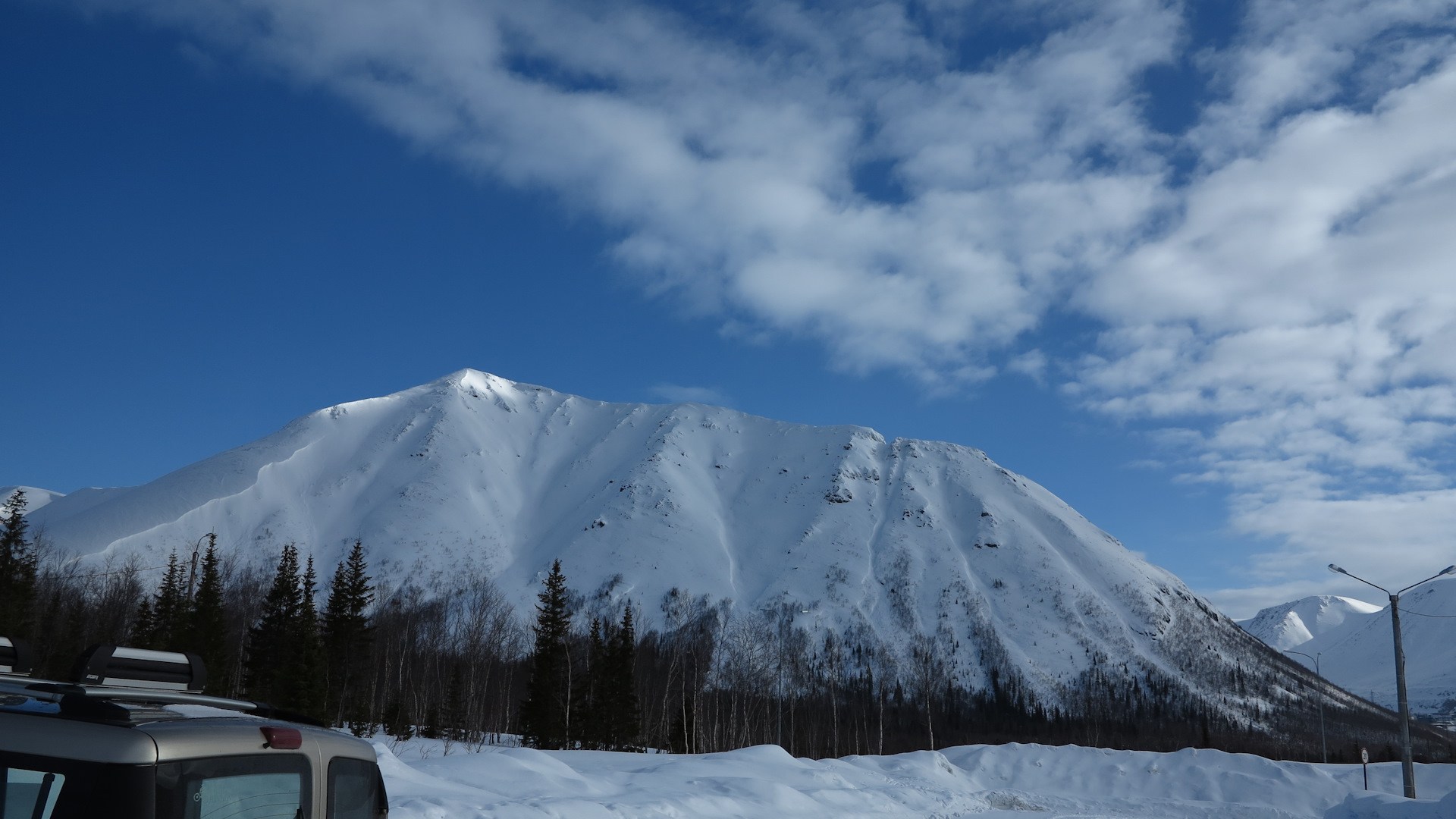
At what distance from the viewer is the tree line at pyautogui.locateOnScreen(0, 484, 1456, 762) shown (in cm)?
5606

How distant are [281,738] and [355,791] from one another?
0.77 meters

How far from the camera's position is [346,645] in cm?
5791

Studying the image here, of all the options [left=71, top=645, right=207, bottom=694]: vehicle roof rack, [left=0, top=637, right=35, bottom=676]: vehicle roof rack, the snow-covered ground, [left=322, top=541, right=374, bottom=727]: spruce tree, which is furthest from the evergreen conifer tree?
[left=71, top=645, right=207, bottom=694]: vehicle roof rack

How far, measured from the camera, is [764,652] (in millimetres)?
158125

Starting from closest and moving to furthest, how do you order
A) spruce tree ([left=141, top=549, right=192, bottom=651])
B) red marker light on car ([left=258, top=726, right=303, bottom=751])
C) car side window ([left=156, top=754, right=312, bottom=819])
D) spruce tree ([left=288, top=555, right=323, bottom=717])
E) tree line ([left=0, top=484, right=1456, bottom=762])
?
car side window ([left=156, top=754, right=312, bottom=819])
red marker light on car ([left=258, top=726, right=303, bottom=751])
spruce tree ([left=288, top=555, right=323, bottom=717])
spruce tree ([left=141, top=549, right=192, bottom=651])
tree line ([left=0, top=484, right=1456, bottom=762])

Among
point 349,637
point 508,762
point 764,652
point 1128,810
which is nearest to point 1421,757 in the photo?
point 764,652

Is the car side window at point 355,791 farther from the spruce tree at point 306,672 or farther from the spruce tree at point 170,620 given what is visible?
the spruce tree at point 170,620

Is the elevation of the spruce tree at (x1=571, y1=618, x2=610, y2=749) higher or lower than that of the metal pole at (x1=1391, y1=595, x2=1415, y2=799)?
lower

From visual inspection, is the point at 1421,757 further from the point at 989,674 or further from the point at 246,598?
the point at 246,598

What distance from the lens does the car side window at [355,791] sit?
15.3ft

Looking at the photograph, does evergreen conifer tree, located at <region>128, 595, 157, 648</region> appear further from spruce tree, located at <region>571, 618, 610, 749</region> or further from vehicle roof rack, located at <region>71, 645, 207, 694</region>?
vehicle roof rack, located at <region>71, 645, 207, 694</region>

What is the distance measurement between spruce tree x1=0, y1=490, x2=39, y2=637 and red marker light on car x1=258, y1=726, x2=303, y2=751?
57.3 m

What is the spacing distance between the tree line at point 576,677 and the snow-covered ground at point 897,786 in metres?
12.6

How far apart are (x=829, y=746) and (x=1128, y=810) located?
6791 cm
